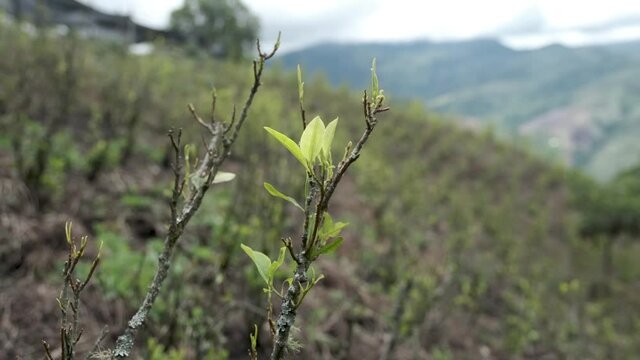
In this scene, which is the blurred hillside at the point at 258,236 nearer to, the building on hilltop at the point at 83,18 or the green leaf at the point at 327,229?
the green leaf at the point at 327,229

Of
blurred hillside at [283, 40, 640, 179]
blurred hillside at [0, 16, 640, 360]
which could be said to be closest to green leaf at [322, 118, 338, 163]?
blurred hillside at [0, 16, 640, 360]

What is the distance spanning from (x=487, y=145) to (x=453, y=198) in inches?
169

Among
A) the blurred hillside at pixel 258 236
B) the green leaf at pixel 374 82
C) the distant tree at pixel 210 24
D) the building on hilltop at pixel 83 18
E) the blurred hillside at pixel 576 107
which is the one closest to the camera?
the green leaf at pixel 374 82

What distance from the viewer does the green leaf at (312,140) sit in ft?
2.38

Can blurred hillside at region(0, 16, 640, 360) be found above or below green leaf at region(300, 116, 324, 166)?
below

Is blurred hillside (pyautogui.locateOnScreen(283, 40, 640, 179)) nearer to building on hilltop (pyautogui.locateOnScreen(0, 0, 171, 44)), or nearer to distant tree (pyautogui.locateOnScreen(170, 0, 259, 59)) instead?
building on hilltop (pyautogui.locateOnScreen(0, 0, 171, 44))

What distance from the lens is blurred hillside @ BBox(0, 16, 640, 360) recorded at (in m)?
2.70

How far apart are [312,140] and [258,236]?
2.52m

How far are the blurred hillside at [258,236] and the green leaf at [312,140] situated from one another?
35.6 inches

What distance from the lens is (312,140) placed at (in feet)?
2.39

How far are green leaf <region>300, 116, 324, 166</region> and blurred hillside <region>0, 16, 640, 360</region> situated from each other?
91cm

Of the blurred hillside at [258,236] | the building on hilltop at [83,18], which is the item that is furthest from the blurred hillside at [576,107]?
the building on hilltop at [83,18]

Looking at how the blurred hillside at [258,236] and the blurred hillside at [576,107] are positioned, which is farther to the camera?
the blurred hillside at [576,107]

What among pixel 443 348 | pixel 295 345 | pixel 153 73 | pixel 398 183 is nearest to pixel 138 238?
pixel 443 348
